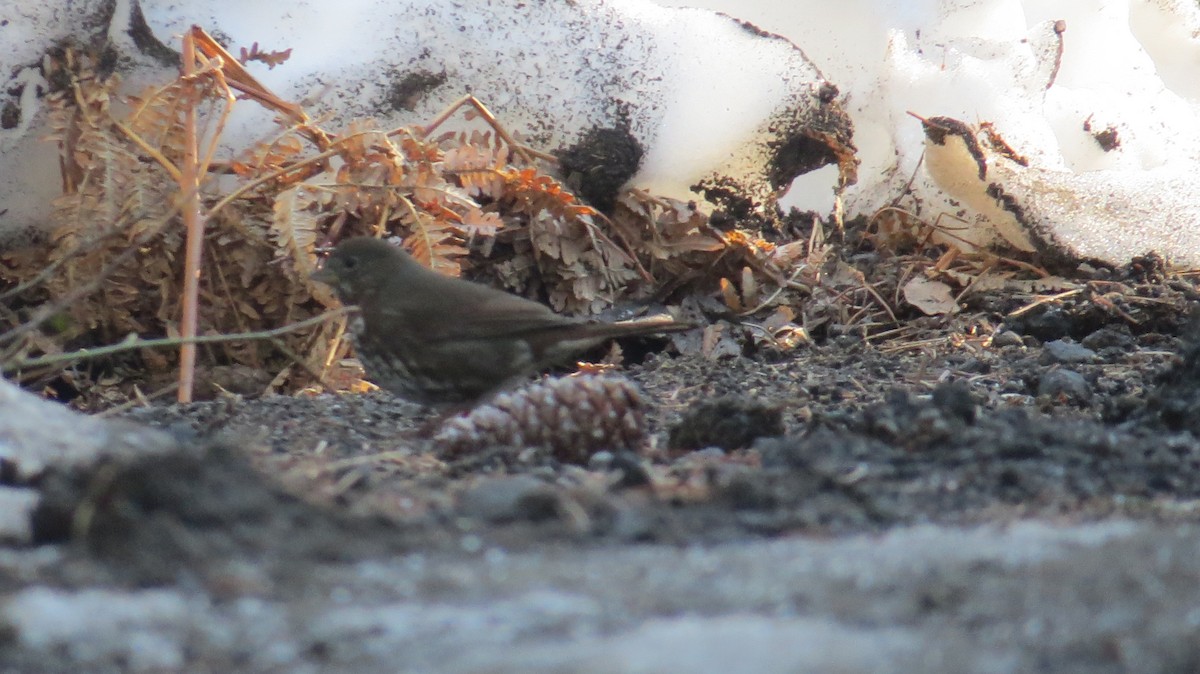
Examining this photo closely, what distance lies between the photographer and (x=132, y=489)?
1.71m

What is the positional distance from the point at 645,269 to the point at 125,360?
5.92 ft

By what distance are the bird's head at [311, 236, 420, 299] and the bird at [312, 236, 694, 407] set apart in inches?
1.3

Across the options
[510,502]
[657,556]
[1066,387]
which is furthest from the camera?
[1066,387]

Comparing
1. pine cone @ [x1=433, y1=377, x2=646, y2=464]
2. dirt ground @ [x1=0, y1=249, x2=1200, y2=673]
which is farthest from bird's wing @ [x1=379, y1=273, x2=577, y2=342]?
dirt ground @ [x1=0, y1=249, x2=1200, y2=673]

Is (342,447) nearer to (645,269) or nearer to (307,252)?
(307,252)

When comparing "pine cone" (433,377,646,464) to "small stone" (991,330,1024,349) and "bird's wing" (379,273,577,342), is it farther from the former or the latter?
"small stone" (991,330,1024,349)

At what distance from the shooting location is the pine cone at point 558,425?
2.73 metres

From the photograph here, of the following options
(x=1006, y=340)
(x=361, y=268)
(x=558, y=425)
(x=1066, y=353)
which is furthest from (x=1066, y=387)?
(x=361, y=268)

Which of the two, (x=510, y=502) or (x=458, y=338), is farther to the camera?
(x=458, y=338)

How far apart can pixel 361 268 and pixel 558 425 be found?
1274mm

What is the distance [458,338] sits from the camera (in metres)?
3.61

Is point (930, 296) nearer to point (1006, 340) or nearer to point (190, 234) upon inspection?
point (1006, 340)

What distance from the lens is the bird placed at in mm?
3572

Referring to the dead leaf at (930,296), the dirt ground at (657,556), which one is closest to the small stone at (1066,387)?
the dirt ground at (657,556)
